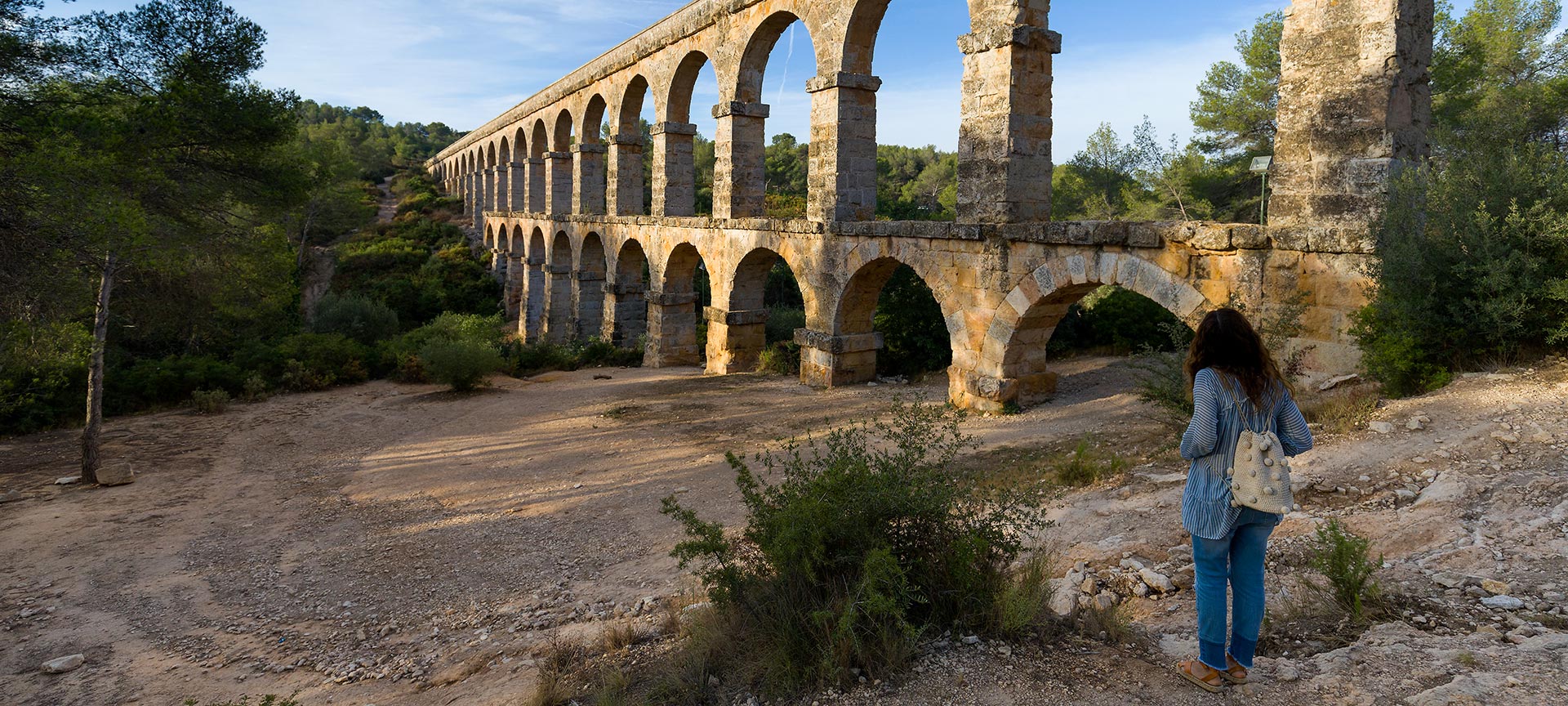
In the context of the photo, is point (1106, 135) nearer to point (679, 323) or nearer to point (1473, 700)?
point (679, 323)

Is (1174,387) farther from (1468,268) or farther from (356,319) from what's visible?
(356,319)

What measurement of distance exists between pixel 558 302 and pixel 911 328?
1191 centimetres

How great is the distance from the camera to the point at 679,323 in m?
15.3

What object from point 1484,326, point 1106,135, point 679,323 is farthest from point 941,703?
point 1106,135

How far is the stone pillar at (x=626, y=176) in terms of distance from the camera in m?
17.7

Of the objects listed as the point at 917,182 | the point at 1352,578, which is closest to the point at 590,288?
the point at 1352,578

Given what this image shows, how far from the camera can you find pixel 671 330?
1522cm

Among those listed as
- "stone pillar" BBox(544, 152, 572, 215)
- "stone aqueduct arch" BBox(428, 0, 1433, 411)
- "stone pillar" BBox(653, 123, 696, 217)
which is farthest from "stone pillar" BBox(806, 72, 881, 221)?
"stone pillar" BBox(544, 152, 572, 215)

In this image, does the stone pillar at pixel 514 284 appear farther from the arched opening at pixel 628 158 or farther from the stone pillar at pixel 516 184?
the arched opening at pixel 628 158

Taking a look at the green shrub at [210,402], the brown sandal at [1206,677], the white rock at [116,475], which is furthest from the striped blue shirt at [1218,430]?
the green shrub at [210,402]

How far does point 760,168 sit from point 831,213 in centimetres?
309

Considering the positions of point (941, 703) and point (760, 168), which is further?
→ point (760, 168)

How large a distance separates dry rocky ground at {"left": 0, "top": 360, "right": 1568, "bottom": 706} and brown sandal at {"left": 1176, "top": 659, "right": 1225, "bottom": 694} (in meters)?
0.07

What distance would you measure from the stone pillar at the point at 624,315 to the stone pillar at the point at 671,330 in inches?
73.1
